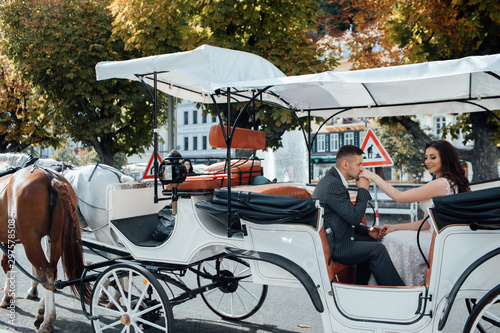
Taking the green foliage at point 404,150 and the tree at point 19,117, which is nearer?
the tree at point 19,117

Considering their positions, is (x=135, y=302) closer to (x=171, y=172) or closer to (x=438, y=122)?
(x=171, y=172)

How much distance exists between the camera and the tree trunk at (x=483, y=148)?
9.07 metres

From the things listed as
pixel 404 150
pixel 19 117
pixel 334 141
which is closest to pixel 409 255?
pixel 19 117

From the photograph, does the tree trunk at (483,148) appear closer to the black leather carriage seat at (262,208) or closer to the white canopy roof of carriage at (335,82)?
the white canopy roof of carriage at (335,82)

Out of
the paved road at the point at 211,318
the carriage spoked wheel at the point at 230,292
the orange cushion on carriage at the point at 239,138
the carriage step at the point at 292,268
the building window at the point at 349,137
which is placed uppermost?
the building window at the point at 349,137

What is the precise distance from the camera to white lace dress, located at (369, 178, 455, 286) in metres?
3.29

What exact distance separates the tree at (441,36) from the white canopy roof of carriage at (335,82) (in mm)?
3757

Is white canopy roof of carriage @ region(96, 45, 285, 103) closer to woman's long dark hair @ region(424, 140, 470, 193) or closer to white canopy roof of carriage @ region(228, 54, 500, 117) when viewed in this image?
white canopy roof of carriage @ region(228, 54, 500, 117)

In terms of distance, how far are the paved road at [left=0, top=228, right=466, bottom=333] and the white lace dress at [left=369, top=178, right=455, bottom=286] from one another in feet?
4.27

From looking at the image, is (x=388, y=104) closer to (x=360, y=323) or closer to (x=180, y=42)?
(x=360, y=323)

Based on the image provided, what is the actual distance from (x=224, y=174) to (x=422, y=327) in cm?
218

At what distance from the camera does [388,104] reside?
4.82m

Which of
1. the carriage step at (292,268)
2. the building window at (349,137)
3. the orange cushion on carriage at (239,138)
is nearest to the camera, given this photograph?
the carriage step at (292,268)

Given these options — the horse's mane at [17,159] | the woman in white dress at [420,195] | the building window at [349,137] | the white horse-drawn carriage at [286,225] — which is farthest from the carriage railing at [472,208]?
the building window at [349,137]
